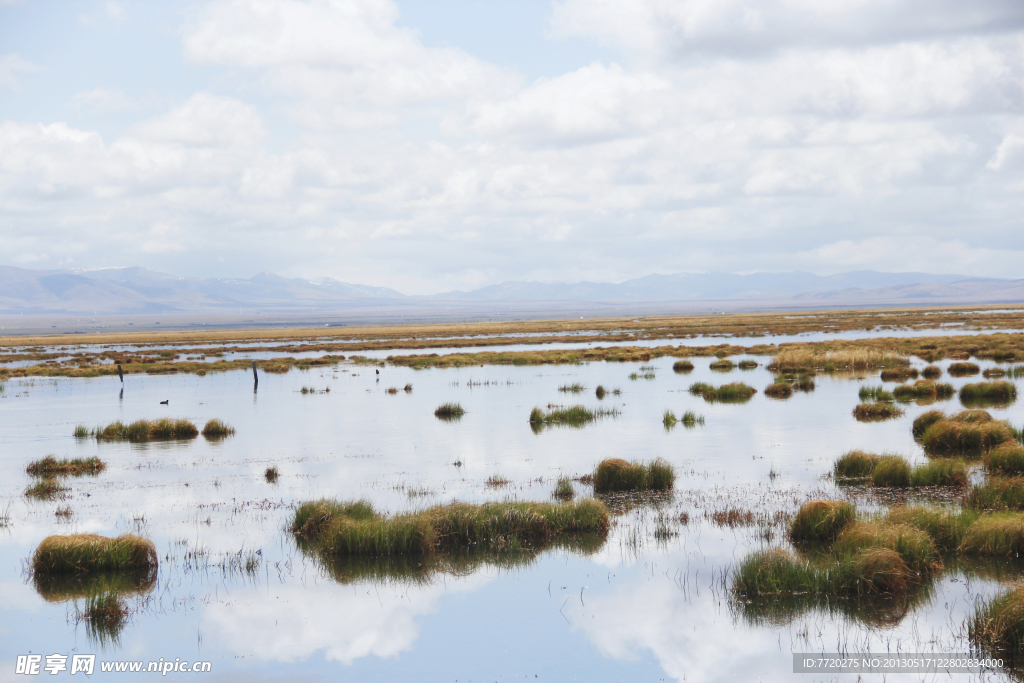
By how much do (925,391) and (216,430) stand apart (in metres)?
28.9

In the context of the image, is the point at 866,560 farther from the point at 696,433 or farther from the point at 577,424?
the point at 577,424

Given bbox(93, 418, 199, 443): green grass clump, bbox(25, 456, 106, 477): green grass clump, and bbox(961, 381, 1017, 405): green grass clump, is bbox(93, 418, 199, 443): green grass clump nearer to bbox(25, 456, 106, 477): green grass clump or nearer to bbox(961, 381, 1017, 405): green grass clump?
bbox(25, 456, 106, 477): green grass clump

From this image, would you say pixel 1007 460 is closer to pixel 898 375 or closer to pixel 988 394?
pixel 988 394

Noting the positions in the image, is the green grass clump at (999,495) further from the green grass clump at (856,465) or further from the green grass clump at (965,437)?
the green grass clump at (965,437)

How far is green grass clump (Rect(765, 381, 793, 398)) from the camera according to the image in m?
36.8

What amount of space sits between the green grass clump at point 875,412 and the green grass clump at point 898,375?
40.9 ft

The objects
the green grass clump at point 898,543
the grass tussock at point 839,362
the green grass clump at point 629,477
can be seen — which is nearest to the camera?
the green grass clump at point 898,543

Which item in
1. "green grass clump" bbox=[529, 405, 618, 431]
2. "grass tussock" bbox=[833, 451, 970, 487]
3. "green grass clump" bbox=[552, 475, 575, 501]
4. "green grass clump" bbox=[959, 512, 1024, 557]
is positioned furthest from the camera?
"green grass clump" bbox=[529, 405, 618, 431]

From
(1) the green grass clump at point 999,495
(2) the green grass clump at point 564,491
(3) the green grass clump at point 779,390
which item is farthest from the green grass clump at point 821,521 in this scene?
(3) the green grass clump at point 779,390

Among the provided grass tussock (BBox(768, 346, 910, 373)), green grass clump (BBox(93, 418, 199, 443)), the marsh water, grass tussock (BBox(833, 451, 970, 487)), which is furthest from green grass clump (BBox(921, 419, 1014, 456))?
grass tussock (BBox(768, 346, 910, 373))

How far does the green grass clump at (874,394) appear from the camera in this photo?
113 feet

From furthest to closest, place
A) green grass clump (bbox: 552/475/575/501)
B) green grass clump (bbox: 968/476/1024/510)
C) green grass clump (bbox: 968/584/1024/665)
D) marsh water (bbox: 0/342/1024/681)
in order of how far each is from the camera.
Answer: green grass clump (bbox: 552/475/575/501)
green grass clump (bbox: 968/476/1024/510)
marsh water (bbox: 0/342/1024/681)
green grass clump (bbox: 968/584/1024/665)

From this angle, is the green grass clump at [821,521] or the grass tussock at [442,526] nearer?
the green grass clump at [821,521]

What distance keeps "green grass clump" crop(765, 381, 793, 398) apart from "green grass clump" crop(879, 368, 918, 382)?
6.46 metres
